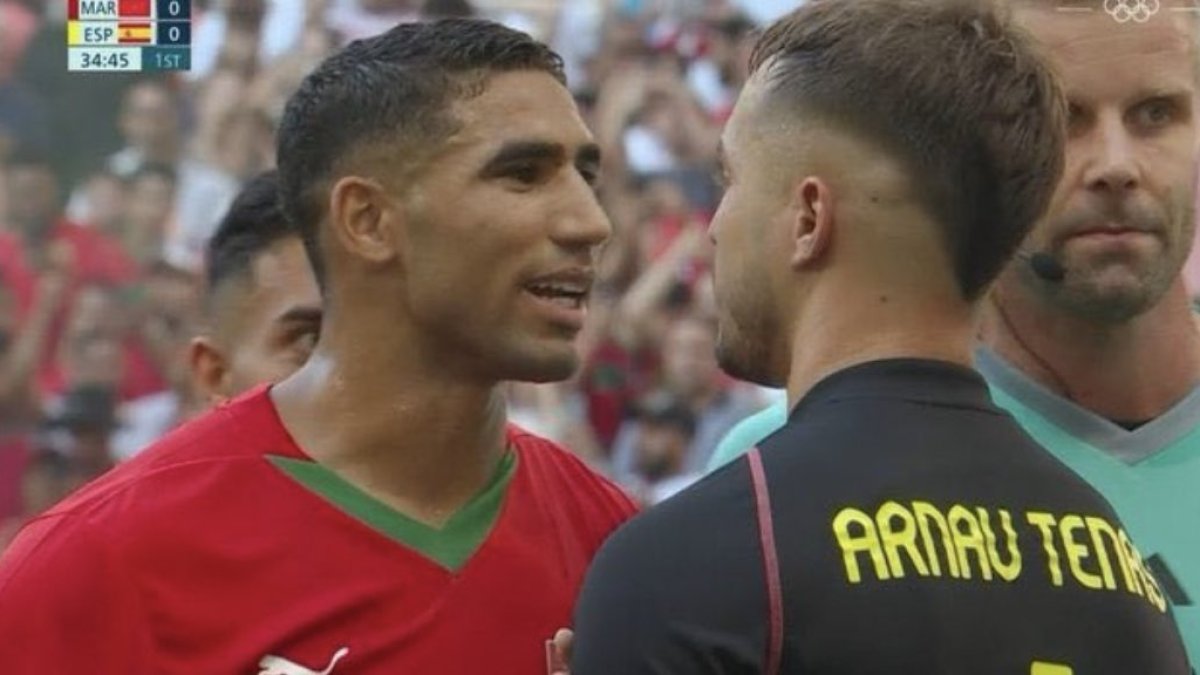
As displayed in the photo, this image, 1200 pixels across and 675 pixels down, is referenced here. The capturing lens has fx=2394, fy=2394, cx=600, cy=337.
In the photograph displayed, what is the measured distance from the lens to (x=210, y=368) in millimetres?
3805

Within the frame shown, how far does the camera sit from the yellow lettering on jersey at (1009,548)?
2.15 m

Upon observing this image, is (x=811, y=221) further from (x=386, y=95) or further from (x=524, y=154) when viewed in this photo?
(x=386, y=95)

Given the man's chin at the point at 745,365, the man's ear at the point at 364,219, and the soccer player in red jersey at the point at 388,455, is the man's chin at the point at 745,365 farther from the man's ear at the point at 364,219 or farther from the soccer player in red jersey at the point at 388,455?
the man's ear at the point at 364,219

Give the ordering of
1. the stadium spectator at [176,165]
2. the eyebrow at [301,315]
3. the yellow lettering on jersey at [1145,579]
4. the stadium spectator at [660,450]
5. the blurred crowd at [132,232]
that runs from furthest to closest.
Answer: the stadium spectator at [660,450] → the stadium spectator at [176,165] → the blurred crowd at [132,232] → the eyebrow at [301,315] → the yellow lettering on jersey at [1145,579]

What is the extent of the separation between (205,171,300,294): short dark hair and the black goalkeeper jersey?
5.64 feet

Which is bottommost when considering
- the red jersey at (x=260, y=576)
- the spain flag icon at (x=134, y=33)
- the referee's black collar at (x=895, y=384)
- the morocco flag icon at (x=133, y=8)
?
the red jersey at (x=260, y=576)

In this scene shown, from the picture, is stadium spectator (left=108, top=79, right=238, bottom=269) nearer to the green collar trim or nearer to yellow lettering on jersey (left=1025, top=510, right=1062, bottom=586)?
the green collar trim

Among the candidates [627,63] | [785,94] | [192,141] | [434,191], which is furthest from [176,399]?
[785,94]

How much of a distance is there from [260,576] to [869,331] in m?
0.74

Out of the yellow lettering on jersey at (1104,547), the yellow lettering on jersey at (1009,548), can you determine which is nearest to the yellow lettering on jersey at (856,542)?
the yellow lettering on jersey at (1009,548)

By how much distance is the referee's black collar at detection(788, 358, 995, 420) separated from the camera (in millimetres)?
2217

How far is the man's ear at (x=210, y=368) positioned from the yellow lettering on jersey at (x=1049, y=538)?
5.94ft

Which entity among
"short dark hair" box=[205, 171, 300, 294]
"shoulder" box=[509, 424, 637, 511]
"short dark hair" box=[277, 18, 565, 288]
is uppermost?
"short dark hair" box=[277, 18, 565, 288]

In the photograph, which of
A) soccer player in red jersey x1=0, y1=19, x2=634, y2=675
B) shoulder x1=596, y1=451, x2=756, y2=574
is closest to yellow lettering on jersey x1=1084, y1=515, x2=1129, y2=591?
shoulder x1=596, y1=451, x2=756, y2=574
